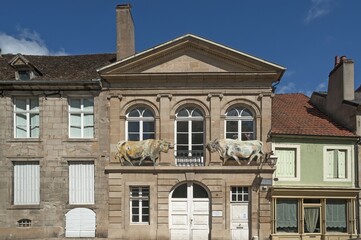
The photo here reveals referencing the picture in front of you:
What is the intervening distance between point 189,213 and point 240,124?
4331mm

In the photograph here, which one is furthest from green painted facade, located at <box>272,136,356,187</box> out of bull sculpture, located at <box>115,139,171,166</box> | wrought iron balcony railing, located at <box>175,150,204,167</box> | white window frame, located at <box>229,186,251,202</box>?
bull sculpture, located at <box>115,139,171,166</box>

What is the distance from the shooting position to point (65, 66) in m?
18.6

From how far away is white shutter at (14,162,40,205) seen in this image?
16.5 m

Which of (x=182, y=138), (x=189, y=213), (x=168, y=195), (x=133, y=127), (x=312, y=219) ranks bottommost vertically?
(x=312, y=219)

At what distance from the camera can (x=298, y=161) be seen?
54.6 feet

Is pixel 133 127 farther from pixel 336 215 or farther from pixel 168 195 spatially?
pixel 336 215

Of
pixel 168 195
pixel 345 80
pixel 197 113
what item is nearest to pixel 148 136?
pixel 197 113

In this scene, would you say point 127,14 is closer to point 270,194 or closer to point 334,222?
point 270,194

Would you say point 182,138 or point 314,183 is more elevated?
point 182,138

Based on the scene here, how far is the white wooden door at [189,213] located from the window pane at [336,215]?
5247 mm

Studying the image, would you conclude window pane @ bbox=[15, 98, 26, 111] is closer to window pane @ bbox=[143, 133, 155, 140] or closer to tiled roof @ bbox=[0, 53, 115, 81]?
tiled roof @ bbox=[0, 53, 115, 81]

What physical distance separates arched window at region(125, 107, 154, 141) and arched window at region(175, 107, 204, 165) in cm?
117

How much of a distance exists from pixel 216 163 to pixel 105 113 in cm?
516

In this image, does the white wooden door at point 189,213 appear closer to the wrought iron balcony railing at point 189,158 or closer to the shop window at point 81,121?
the wrought iron balcony railing at point 189,158
